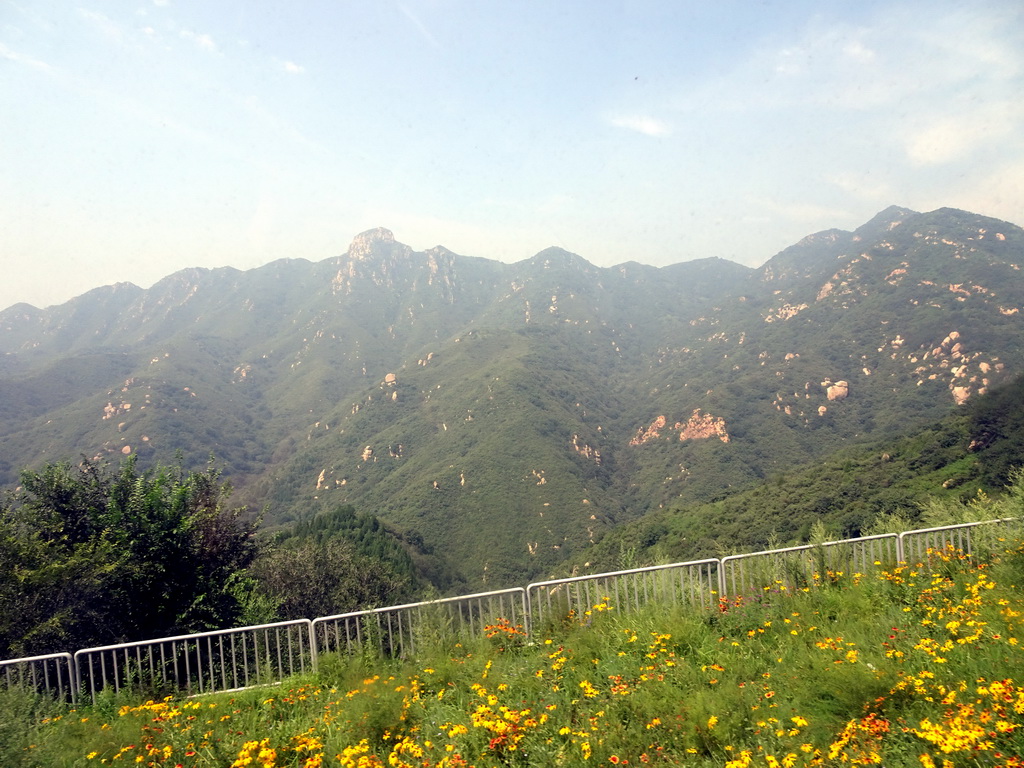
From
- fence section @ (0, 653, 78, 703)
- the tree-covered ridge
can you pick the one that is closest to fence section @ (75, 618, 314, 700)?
fence section @ (0, 653, 78, 703)

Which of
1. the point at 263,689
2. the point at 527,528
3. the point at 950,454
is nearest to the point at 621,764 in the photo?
the point at 263,689

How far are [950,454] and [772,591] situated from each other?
4777 centimetres

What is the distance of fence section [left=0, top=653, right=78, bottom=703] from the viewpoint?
698 centimetres

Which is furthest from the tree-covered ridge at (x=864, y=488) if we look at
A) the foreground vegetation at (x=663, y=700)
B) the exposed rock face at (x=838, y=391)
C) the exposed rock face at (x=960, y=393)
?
the exposed rock face at (x=838, y=391)

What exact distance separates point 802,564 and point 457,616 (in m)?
5.13

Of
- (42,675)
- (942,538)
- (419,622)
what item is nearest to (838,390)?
(942,538)

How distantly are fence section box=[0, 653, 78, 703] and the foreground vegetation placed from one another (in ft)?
1.80

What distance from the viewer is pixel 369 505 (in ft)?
364

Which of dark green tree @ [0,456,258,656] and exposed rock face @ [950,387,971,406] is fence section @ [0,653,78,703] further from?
exposed rock face @ [950,387,971,406]

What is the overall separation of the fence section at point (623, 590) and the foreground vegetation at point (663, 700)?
1.63 ft

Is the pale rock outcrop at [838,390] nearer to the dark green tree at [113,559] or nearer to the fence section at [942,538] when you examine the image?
the fence section at [942,538]

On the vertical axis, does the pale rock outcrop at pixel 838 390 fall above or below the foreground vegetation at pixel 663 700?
below

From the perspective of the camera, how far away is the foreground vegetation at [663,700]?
13.8ft

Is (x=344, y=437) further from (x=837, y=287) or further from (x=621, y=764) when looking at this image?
(x=621, y=764)
